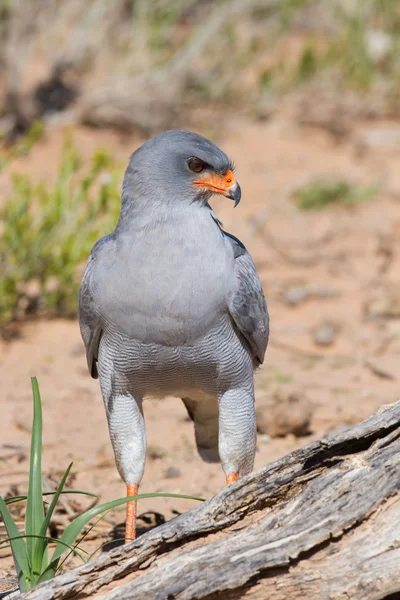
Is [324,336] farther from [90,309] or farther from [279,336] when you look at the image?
[90,309]

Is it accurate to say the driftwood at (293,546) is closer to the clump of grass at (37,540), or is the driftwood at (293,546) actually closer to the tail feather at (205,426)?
the clump of grass at (37,540)

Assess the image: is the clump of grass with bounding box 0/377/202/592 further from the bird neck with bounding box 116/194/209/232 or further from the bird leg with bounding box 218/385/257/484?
the bird neck with bounding box 116/194/209/232

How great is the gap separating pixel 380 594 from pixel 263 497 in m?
0.53

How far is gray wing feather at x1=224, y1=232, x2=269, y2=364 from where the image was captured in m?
3.90

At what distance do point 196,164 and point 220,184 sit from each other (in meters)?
0.13

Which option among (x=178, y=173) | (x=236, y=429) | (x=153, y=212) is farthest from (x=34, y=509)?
(x=178, y=173)

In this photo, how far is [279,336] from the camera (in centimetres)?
768

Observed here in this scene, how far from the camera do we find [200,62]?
1245 cm

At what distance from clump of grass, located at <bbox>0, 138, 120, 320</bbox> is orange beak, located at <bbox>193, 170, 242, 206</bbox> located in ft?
10.9

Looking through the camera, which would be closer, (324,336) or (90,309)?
(90,309)

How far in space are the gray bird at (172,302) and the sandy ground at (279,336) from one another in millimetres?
882

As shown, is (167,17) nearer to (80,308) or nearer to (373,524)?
(80,308)

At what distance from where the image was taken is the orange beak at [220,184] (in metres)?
3.84

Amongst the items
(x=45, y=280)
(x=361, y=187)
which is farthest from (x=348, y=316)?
(x=361, y=187)
